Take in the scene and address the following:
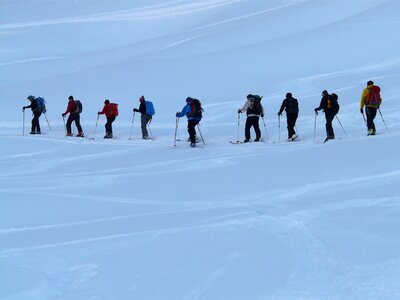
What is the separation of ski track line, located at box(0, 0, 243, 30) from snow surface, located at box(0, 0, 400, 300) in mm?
13108

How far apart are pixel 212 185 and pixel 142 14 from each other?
114 ft

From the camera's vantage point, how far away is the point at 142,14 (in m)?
43.5

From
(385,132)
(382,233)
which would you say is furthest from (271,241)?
(385,132)

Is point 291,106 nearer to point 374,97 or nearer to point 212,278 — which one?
point 374,97

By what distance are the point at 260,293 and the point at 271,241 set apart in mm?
1319

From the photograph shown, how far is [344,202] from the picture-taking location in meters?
8.34

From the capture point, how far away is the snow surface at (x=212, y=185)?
20.4 ft

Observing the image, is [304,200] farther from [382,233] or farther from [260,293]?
[260,293]

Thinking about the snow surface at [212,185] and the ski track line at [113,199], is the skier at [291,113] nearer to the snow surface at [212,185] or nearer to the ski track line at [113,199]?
the snow surface at [212,185]

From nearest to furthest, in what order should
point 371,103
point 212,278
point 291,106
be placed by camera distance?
point 212,278
point 371,103
point 291,106

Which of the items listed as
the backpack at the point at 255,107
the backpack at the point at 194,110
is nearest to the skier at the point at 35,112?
the backpack at the point at 194,110

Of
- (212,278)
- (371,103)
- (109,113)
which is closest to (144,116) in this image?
(109,113)

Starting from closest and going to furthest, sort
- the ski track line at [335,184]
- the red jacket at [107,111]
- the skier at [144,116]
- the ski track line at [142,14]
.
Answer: the ski track line at [335,184]
the skier at [144,116]
the red jacket at [107,111]
the ski track line at [142,14]

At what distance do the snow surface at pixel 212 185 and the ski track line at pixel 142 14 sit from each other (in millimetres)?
13108
